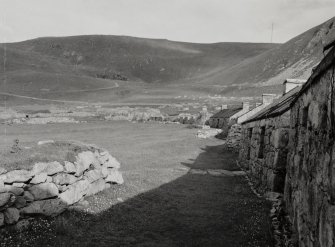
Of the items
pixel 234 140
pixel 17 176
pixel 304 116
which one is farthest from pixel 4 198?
pixel 234 140

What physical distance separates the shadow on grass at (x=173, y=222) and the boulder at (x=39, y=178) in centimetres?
125

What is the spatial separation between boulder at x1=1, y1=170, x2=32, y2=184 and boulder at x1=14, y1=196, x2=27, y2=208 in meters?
0.48

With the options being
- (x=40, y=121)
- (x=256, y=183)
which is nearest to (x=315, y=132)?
(x=256, y=183)


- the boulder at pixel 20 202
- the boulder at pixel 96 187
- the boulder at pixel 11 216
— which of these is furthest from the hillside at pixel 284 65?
the boulder at pixel 11 216

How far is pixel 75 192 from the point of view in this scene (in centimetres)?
1104

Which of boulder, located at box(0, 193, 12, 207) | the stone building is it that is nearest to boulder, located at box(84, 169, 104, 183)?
boulder, located at box(0, 193, 12, 207)

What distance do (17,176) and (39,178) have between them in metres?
0.70

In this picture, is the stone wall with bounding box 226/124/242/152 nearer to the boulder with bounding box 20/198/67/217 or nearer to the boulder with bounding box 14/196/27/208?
the boulder with bounding box 20/198/67/217

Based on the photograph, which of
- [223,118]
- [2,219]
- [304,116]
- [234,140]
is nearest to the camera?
[304,116]

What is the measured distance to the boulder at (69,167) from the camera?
36.0ft

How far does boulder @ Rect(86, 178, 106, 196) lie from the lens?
1227cm

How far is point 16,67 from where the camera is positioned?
589 feet

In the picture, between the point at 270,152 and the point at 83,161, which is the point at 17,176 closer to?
the point at 83,161

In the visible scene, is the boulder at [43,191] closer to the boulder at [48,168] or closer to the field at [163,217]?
the boulder at [48,168]
